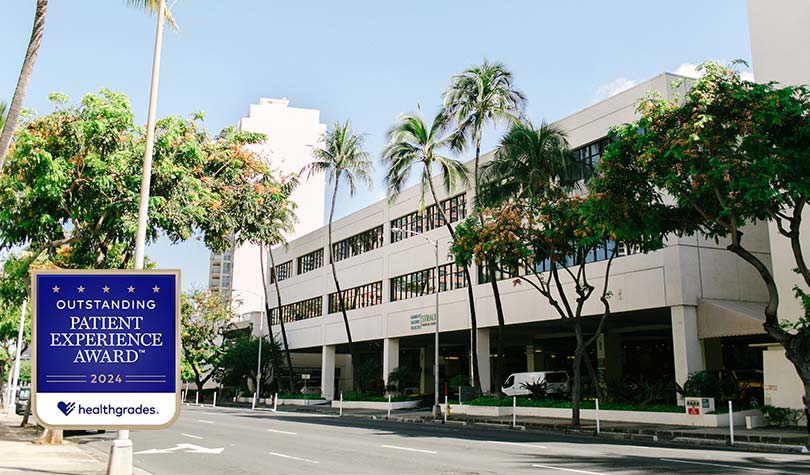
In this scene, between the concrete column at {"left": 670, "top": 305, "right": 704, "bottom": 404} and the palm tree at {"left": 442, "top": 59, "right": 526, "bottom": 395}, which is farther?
the palm tree at {"left": 442, "top": 59, "right": 526, "bottom": 395}

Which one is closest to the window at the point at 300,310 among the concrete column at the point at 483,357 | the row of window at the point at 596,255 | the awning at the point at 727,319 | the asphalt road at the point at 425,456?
the concrete column at the point at 483,357

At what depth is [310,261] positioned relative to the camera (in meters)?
63.7

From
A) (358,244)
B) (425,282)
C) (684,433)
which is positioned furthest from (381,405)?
(684,433)

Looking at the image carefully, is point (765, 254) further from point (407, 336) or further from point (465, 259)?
point (407, 336)

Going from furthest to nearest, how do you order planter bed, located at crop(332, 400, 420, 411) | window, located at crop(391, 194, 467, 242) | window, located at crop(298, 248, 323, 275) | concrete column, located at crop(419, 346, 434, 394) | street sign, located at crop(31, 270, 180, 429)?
1. window, located at crop(298, 248, 323, 275)
2. concrete column, located at crop(419, 346, 434, 394)
3. planter bed, located at crop(332, 400, 420, 411)
4. window, located at crop(391, 194, 467, 242)
5. street sign, located at crop(31, 270, 180, 429)

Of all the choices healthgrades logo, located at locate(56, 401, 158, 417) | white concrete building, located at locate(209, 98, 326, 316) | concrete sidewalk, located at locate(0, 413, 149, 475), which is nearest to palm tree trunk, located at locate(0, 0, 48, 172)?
concrete sidewalk, located at locate(0, 413, 149, 475)

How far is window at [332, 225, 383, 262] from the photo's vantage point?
5197cm

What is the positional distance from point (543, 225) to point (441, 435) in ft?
28.9

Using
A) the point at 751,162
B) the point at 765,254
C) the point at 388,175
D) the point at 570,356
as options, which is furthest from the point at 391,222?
the point at 751,162

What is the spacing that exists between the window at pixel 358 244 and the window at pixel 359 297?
8.76 ft

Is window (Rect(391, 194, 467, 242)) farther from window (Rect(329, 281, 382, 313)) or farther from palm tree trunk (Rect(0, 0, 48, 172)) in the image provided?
palm tree trunk (Rect(0, 0, 48, 172))

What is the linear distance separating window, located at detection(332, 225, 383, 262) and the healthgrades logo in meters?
44.6

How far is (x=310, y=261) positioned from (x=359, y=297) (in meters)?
10.9

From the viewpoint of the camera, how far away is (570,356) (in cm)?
5475
